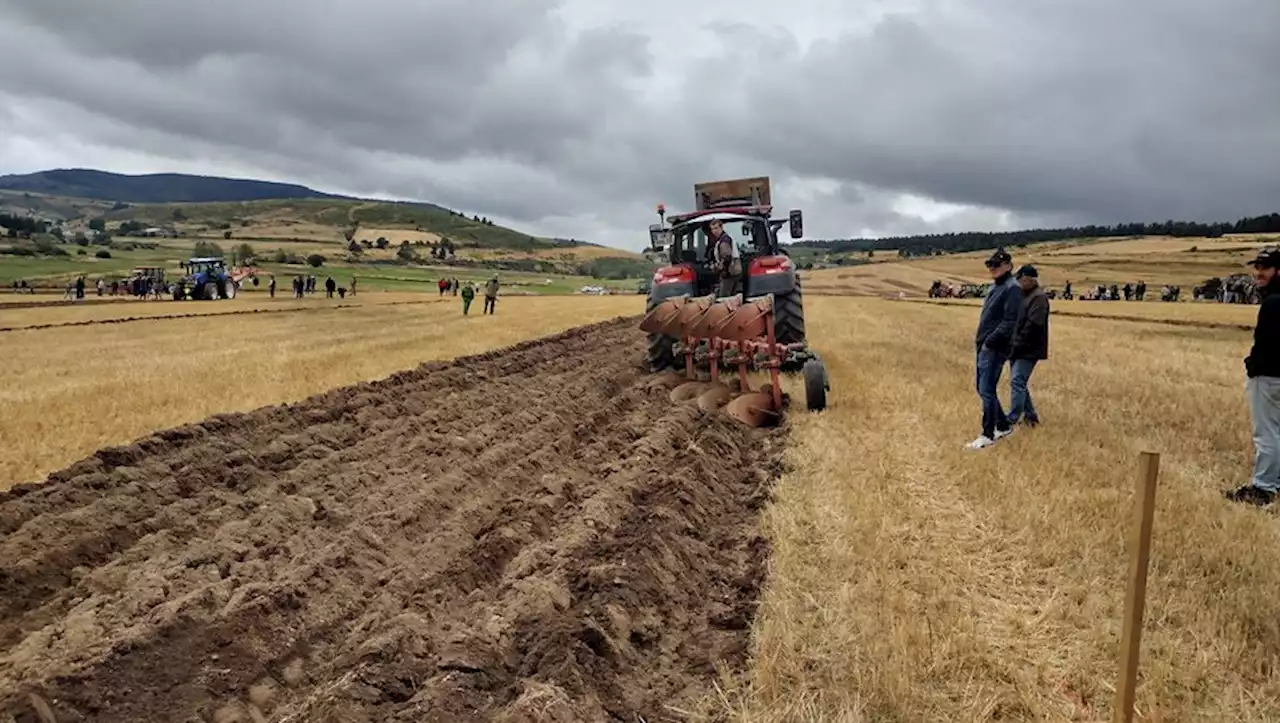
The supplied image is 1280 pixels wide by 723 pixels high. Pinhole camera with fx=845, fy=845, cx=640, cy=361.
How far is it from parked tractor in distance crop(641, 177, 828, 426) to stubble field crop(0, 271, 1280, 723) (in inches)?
32.5

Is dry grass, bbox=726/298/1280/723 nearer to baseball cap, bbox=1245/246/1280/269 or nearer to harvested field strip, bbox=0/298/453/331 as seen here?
baseball cap, bbox=1245/246/1280/269

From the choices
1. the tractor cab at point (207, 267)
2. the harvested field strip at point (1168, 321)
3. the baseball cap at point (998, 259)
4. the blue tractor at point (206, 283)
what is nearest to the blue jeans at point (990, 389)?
the baseball cap at point (998, 259)

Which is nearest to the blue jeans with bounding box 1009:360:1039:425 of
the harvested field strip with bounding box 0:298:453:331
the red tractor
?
the red tractor

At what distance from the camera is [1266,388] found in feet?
20.6

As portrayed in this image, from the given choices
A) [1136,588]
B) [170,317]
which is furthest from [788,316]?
[170,317]

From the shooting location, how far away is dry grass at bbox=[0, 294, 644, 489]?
8477mm

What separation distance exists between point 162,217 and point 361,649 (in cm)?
18374

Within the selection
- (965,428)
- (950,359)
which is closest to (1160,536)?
(965,428)

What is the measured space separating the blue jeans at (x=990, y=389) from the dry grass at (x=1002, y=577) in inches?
9.5

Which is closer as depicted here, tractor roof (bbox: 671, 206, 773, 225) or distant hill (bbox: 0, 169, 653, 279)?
tractor roof (bbox: 671, 206, 773, 225)

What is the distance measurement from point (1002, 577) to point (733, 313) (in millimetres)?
5642

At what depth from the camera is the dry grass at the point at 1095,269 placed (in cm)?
6266

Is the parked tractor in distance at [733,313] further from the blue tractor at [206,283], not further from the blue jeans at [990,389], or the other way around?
the blue tractor at [206,283]

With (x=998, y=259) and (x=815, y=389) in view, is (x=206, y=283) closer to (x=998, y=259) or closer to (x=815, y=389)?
(x=815, y=389)
